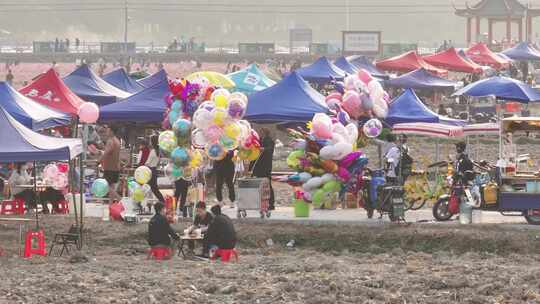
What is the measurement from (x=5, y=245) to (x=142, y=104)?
727cm

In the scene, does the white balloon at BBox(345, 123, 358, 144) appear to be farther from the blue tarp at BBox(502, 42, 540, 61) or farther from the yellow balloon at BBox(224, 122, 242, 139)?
the blue tarp at BBox(502, 42, 540, 61)

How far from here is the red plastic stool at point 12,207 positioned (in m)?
23.4

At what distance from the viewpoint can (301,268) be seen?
18219 millimetres

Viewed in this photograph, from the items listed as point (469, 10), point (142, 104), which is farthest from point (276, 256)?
point (469, 10)

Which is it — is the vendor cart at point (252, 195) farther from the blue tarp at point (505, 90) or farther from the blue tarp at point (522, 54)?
the blue tarp at point (522, 54)

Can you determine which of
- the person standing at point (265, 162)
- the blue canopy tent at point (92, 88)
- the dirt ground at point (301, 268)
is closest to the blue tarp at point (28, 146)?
the dirt ground at point (301, 268)

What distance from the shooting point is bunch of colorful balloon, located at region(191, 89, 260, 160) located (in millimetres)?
21844

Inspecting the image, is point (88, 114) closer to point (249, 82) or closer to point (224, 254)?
point (224, 254)

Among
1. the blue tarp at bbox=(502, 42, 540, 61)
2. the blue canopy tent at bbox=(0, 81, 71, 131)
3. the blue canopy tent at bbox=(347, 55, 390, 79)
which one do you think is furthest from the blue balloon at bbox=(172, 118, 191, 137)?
the blue tarp at bbox=(502, 42, 540, 61)

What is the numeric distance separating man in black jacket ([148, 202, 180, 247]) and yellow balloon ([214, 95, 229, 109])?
3.38 meters

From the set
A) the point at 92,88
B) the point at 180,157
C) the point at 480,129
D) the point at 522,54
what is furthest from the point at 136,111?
the point at 522,54

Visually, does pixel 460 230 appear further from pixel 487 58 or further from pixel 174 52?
pixel 174 52

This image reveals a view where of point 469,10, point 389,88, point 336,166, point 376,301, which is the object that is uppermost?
point 469,10

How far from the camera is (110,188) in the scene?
79.3 feet
